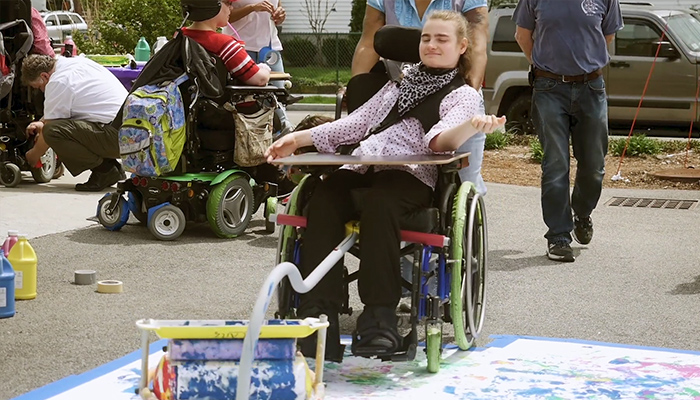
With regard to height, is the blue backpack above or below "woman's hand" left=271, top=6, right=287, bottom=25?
below

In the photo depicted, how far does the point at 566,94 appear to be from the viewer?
7.96 metres

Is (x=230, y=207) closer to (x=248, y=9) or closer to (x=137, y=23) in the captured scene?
(x=248, y=9)

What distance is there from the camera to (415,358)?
5.15m

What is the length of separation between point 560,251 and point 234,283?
2251 millimetres

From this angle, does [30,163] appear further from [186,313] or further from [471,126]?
[471,126]

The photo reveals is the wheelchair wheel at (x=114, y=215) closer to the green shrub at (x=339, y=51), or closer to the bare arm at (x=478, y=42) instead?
the bare arm at (x=478, y=42)

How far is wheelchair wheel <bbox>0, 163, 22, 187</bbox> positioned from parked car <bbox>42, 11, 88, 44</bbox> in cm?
1800

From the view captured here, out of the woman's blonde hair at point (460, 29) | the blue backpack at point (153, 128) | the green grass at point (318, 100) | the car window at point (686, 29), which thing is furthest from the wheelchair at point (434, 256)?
the green grass at point (318, 100)

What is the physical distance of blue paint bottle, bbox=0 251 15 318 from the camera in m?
5.88

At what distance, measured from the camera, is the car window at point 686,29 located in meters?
16.4

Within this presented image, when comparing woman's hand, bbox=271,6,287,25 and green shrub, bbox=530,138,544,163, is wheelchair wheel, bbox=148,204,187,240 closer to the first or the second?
woman's hand, bbox=271,6,287,25

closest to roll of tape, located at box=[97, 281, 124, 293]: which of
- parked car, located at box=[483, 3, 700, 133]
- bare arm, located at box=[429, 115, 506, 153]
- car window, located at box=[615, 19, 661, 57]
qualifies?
bare arm, located at box=[429, 115, 506, 153]

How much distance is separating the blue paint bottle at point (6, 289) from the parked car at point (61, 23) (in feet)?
75.2

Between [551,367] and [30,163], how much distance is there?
6784mm
